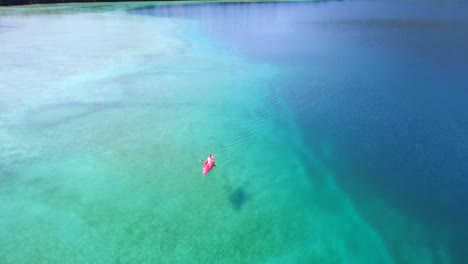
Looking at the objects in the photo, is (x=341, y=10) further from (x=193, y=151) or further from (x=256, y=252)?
(x=256, y=252)

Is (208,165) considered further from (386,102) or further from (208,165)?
(386,102)

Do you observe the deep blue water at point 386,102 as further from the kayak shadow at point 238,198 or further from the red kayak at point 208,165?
the red kayak at point 208,165

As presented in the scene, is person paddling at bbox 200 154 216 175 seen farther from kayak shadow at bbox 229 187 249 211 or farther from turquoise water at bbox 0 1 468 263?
kayak shadow at bbox 229 187 249 211

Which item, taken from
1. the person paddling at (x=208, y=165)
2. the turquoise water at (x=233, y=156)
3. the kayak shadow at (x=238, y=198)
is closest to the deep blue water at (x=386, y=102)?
the turquoise water at (x=233, y=156)

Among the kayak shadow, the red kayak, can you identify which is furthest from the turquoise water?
the red kayak

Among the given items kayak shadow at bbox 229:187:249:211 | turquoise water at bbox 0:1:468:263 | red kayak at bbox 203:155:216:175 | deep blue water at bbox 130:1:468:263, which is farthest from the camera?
red kayak at bbox 203:155:216:175

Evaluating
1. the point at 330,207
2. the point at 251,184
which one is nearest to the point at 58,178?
the point at 251,184

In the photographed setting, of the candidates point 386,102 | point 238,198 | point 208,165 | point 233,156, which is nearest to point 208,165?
point 208,165

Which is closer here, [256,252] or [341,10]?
[256,252]
